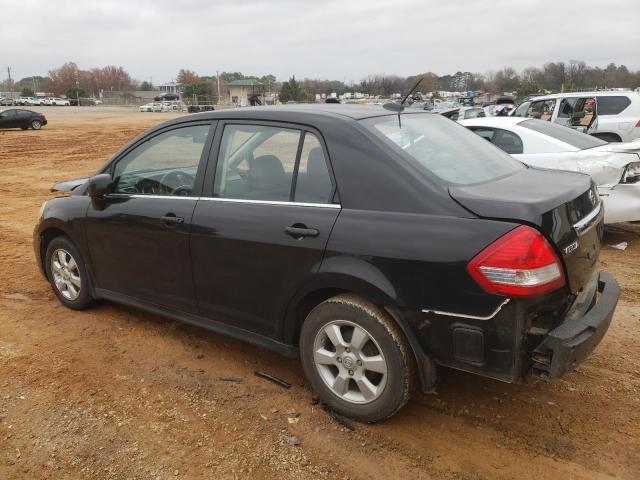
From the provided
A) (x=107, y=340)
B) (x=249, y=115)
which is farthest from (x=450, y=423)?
(x=107, y=340)

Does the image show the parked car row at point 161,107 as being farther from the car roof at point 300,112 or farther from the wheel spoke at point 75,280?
the car roof at point 300,112

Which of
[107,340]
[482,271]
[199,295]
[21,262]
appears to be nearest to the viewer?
[482,271]

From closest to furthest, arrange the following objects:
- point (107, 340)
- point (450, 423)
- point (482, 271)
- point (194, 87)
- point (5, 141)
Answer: point (482, 271) → point (450, 423) → point (107, 340) → point (5, 141) → point (194, 87)

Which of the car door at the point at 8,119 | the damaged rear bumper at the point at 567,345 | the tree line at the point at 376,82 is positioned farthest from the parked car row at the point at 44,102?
the damaged rear bumper at the point at 567,345

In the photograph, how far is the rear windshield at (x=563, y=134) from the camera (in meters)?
6.81

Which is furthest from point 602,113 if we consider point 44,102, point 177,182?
point 44,102

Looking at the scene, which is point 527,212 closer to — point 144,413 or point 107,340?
point 144,413

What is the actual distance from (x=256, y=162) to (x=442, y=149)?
1.16 meters

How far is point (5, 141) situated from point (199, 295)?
25.7 meters

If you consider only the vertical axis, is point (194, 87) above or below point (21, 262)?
above

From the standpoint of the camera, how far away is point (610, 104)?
38.5ft

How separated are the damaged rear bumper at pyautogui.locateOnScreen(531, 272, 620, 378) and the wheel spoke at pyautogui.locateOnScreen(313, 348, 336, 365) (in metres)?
1.06

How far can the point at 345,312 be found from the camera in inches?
115

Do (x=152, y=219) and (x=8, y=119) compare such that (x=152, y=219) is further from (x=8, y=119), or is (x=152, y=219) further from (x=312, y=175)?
(x=8, y=119)
